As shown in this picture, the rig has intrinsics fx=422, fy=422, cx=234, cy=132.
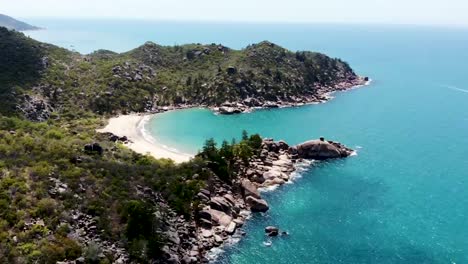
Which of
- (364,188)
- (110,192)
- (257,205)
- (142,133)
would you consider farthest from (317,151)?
(110,192)

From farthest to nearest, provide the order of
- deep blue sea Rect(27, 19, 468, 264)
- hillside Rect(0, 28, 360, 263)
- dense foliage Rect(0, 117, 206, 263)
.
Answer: deep blue sea Rect(27, 19, 468, 264) → hillside Rect(0, 28, 360, 263) → dense foliage Rect(0, 117, 206, 263)

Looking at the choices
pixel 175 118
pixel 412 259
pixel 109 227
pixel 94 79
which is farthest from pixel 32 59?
pixel 412 259

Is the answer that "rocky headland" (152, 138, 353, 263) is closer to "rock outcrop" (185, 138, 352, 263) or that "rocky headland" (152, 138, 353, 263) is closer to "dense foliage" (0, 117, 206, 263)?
"rock outcrop" (185, 138, 352, 263)

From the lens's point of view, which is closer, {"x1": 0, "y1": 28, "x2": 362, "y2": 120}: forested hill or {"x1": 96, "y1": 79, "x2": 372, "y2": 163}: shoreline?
{"x1": 96, "y1": 79, "x2": 372, "y2": 163}: shoreline

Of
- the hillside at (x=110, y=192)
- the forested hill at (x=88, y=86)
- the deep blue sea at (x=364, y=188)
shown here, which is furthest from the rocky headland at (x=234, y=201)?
the forested hill at (x=88, y=86)

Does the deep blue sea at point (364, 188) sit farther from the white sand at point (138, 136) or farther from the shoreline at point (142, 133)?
the white sand at point (138, 136)

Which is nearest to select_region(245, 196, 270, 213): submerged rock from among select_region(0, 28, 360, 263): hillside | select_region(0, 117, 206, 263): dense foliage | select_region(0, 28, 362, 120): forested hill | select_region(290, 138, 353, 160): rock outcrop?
select_region(0, 28, 360, 263): hillside

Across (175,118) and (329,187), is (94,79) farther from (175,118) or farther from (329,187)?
(329,187)

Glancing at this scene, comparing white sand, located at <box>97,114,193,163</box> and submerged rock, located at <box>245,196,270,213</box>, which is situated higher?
white sand, located at <box>97,114,193,163</box>
